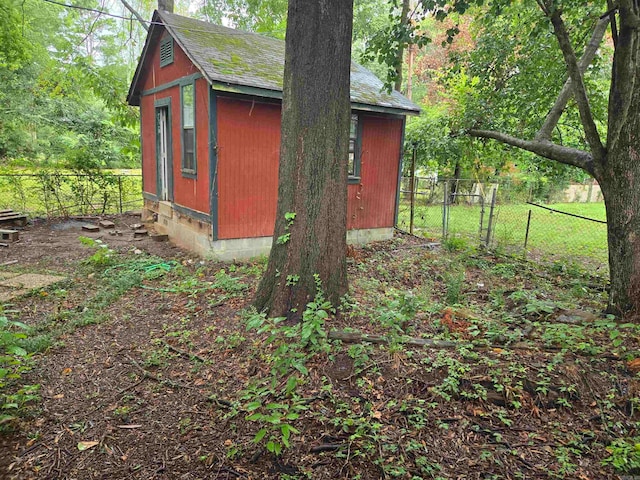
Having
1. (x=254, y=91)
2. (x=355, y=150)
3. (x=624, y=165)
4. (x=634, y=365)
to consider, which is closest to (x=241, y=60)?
(x=254, y=91)

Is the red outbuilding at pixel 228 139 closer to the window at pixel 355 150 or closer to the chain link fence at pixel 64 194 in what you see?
the window at pixel 355 150

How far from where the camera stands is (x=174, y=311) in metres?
5.11

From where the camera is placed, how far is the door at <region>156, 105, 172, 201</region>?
941cm

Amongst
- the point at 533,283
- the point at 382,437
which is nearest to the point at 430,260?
the point at 533,283

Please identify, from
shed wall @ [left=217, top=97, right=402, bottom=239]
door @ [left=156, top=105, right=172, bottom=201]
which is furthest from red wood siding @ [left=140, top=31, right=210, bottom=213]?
shed wall @ [left=217, top=97, right=402, bottom=239]

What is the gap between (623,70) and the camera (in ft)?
13.6

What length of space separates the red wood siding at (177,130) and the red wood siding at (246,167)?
33 cm

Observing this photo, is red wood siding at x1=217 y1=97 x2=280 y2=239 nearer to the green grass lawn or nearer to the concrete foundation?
the concrete foundation

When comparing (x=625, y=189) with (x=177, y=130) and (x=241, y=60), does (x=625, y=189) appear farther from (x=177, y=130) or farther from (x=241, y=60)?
(x=177, y=130)

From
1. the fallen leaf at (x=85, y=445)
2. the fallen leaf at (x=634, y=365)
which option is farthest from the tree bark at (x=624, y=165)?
the fallen leaf at (x=85, y=445)

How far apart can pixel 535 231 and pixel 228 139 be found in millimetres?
10241

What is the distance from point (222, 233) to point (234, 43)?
435 cm

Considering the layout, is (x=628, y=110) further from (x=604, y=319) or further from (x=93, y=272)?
(x=93, y=272)

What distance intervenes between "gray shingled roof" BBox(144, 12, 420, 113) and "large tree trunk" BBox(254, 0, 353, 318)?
2551 millimetres
